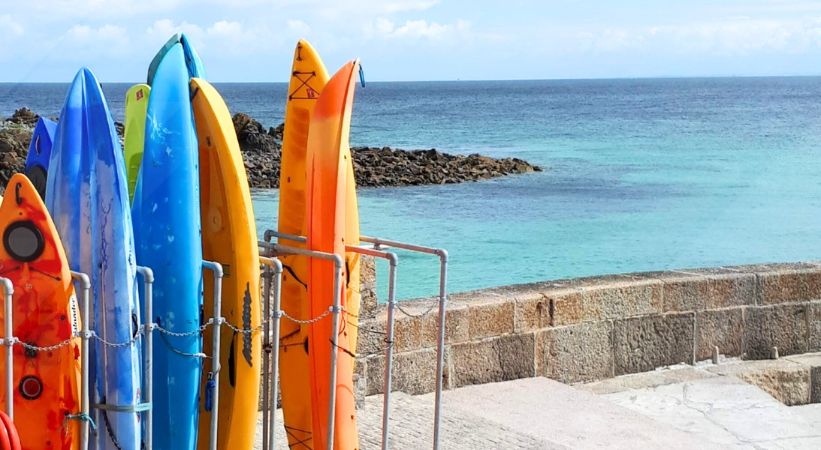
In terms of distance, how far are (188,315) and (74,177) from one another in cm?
55

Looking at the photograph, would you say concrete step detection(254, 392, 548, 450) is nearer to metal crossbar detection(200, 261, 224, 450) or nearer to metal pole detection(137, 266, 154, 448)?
metal crossbar detection(200, 261, 224, 450)

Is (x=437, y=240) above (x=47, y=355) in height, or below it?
below

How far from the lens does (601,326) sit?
6.24m

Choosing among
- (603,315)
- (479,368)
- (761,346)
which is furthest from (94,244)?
(761,346)

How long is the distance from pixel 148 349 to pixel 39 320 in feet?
1.02

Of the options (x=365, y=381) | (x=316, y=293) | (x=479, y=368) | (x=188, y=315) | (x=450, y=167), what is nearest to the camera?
(x=188, y=315)

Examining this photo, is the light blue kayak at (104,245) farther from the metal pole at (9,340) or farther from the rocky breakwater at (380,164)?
the rocky breakwater at (380,164)

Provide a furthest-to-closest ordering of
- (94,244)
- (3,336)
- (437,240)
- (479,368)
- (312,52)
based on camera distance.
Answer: (437,240) < (479,368) < (312,52) < (94,244) < (3,336)

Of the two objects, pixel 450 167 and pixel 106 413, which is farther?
pixel 450 167

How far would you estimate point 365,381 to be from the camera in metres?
5.25

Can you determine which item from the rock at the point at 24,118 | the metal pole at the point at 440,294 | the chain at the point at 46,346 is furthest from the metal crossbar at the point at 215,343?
the rock at the point at 24,118

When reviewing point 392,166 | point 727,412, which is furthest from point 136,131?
point 392,166

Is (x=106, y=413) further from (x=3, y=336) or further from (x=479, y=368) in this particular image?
(x=479, y=368)

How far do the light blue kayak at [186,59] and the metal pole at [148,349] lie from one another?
83 centimetres
